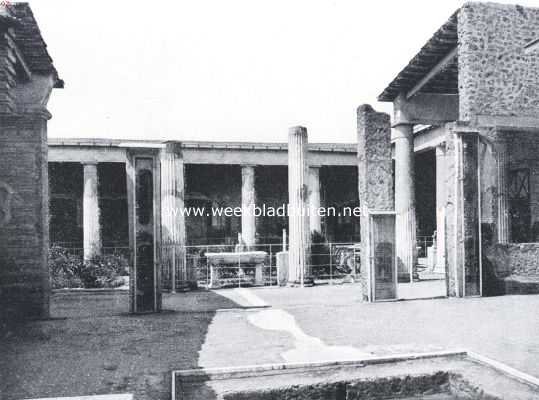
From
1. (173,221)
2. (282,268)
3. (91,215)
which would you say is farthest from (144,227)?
(91,215)

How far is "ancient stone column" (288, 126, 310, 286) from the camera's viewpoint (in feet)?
41.6

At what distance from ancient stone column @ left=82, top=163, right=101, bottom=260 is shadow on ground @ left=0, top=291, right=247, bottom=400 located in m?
7.14

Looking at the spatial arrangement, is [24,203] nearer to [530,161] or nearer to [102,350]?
[102,350]

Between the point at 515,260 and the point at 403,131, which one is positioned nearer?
the point at 515,260

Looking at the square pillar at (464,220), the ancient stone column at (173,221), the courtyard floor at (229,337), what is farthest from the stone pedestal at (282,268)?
the square pillar at (464,220)

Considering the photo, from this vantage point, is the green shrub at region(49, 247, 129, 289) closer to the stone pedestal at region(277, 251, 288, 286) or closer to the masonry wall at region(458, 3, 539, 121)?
the stone pedestal at region(277, 251, 288, 286)

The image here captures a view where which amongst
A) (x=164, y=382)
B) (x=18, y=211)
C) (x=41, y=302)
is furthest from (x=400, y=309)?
(x=18, y=211)

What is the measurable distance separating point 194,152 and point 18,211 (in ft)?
34.1

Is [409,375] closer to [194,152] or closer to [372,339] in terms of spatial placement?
[372,339]

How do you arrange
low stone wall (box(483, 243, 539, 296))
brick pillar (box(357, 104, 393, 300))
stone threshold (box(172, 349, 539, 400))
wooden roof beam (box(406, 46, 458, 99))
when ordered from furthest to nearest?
wooden roof beam (box(406, 46, 458, 99))
low stone wall (box(483, 243, 539, 296))
brick pillar (box(357, 104, 393, 300))
stone threshold (box(172, 349, 539, 400))

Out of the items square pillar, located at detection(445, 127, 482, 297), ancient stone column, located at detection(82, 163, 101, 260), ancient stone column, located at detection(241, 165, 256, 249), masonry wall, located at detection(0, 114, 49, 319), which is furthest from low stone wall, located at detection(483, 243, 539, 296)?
ancient stone column, located at detection(82, 163, 101, 260)

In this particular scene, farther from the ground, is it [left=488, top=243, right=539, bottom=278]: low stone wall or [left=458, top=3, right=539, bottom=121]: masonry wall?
[left=458, top=3, right=539, bottom=121]: masonry wall

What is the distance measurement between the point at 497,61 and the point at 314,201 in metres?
9.20

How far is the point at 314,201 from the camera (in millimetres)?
18875
